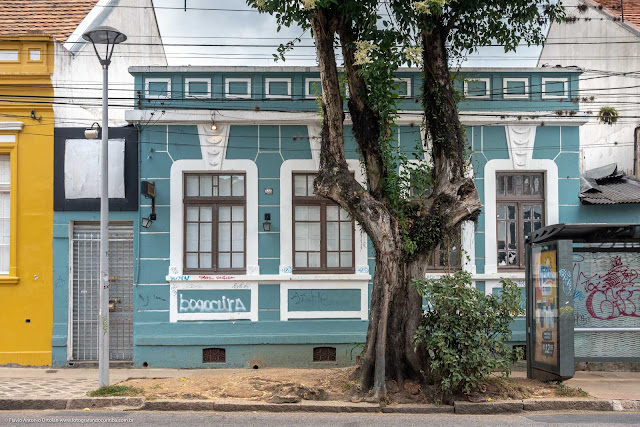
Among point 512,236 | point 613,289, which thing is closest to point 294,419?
point 512,236

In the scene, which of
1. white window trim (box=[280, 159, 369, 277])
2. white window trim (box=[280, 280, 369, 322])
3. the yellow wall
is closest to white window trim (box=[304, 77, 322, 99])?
white window trim (box=[280, 159, 369, 277])

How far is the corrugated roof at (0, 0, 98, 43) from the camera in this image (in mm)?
13939

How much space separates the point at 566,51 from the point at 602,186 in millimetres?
7157

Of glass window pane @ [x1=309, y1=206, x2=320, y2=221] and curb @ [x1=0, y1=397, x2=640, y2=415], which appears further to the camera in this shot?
glass window pane @ [x1=309, y1=206, x2=320, y2=221]

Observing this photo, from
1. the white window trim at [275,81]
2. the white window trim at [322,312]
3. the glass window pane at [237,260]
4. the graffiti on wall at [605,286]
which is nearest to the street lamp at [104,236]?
the glass window pane at [237,260]

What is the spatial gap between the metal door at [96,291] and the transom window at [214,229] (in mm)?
1236

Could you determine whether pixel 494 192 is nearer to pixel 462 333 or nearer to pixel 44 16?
pixel 462 333

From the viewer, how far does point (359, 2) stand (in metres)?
9.42

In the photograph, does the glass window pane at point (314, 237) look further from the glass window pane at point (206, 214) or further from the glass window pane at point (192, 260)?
the glass window pane at point (192, 260)

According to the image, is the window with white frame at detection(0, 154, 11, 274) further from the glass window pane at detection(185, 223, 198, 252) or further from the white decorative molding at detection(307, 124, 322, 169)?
the white decorative molding at detection(307, 124, 322, 169)

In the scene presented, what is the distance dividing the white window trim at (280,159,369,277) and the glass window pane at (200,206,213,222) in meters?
1.40

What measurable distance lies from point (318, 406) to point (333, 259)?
408cm

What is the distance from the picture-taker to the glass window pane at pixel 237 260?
13078mm

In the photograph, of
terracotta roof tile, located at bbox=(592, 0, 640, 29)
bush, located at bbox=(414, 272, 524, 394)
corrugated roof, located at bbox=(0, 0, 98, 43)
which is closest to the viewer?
bush, located at bbox=(414, 272, 524, 394)
